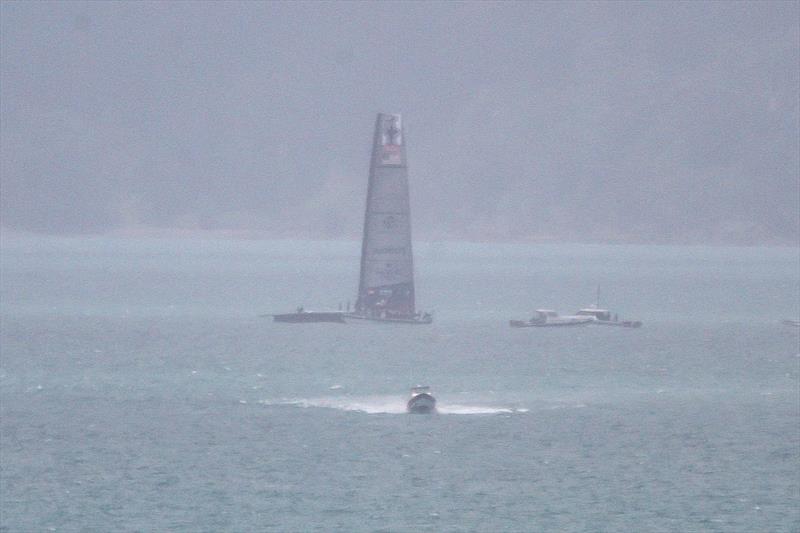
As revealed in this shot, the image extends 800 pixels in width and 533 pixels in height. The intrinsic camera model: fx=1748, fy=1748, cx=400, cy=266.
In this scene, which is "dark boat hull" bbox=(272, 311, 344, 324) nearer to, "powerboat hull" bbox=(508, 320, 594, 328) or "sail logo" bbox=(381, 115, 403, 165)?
"powerboat hull" bbox=(508, 320, 594, 328)

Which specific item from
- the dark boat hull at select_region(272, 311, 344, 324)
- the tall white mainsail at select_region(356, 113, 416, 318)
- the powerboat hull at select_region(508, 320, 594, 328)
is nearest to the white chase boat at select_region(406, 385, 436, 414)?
the tall white mainsail at select_region(356, 113, 416, 318)

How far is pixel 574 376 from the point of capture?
225 ft

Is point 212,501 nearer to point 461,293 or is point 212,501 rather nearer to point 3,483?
point 3,483

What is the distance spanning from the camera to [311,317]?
9350 cm

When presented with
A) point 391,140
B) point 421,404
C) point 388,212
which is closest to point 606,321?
point 388,212

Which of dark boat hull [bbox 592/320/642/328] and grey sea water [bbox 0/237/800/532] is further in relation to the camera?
dark boat hull [bbox 592/320/642/328]

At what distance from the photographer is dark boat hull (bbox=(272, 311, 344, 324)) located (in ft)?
300

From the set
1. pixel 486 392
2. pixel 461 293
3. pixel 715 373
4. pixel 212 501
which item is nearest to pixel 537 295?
pixel 461 293

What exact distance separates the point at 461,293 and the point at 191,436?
99.6 meters

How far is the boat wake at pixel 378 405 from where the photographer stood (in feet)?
184

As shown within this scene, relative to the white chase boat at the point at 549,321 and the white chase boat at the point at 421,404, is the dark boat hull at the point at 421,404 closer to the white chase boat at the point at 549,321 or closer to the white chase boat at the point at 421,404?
the white chase boat at the point at 421,404

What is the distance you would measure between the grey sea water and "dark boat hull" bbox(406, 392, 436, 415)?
0.43 meters

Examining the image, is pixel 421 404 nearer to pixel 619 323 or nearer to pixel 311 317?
pixel 311 317

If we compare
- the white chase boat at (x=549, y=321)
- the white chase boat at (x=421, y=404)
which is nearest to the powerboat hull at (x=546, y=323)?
the white chase boat at (x=549, y=321)
